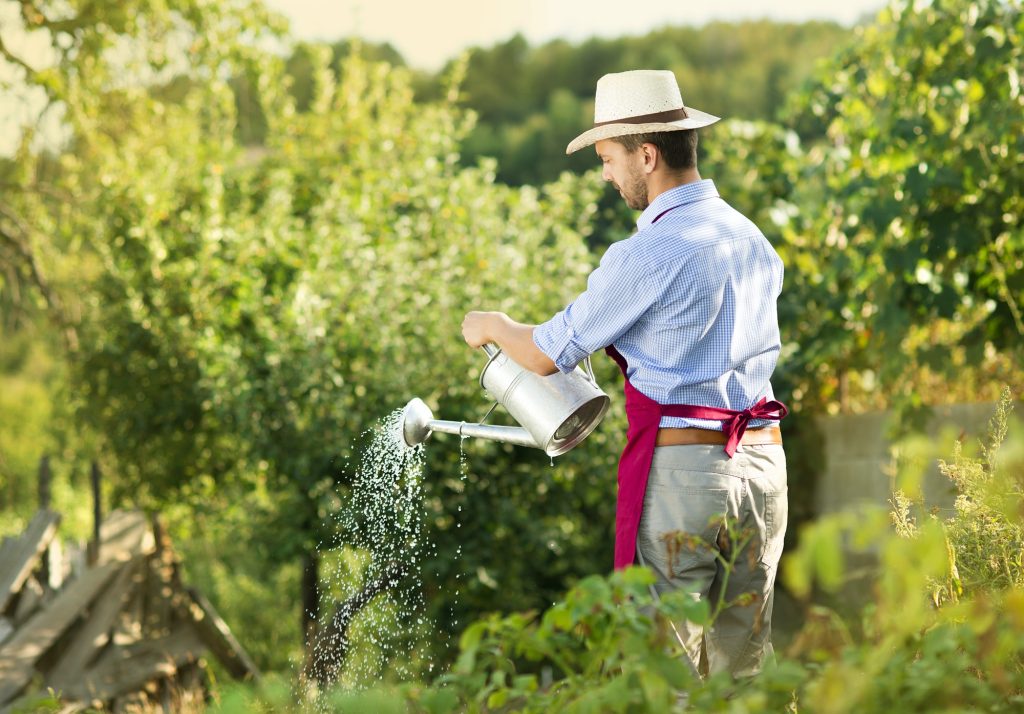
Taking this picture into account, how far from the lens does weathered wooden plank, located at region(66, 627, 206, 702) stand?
4656 mm

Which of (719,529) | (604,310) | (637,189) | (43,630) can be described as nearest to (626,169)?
(637,189)

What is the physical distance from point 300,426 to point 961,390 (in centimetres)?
268

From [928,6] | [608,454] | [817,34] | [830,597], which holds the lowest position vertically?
[830,597]

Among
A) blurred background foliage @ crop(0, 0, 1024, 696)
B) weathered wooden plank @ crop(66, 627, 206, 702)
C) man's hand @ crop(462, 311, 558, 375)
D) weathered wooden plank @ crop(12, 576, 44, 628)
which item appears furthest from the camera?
weathered wooden plank @ crop(12, 576, 44, 628)

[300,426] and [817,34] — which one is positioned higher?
[817,34]

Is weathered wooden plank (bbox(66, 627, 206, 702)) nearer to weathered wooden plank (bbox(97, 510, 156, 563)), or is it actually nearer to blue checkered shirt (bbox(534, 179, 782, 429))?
weathered wooden plank (bbox(97, 510, 156, 563))

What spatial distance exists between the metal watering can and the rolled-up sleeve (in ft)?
0.49

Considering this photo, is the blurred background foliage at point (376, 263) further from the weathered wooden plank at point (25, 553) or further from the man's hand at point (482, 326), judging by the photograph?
the man's hand at point (482, 326)

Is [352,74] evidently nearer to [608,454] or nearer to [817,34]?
[608,454]

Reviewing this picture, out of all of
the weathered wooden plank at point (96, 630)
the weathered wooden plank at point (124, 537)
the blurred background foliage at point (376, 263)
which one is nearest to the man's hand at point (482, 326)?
the blurred background foliage at point (376, 263)

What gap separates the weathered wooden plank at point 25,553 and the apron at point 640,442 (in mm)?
3705

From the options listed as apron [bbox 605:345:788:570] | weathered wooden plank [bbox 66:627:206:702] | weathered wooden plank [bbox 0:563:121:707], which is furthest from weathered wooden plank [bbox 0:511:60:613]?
apron [bbox 605:345:788:570]

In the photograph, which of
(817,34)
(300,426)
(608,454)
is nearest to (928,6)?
(608,454)

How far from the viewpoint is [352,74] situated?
23.8 ft
